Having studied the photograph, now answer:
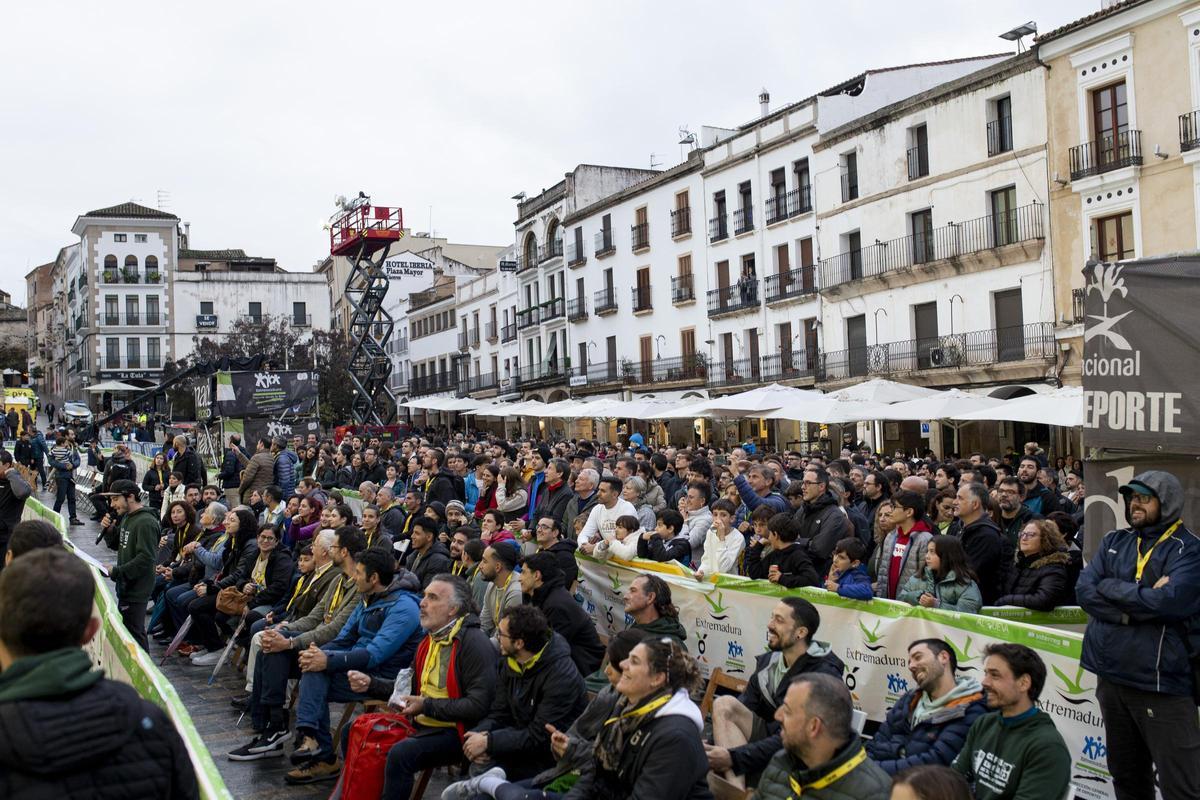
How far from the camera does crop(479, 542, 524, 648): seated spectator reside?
7383 mm

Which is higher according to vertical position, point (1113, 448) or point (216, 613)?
point (1113, 448)

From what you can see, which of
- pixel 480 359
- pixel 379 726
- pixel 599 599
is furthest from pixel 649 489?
pixel 480 359

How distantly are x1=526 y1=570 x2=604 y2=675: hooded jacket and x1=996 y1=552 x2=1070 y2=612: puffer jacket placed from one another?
9.13ft

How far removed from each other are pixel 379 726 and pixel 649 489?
→ 6.52 m

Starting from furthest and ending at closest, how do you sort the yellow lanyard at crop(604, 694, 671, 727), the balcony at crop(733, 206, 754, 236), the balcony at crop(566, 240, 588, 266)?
the balcony at crop(566, 240, 588, 266) → the balcony at crop(733, 206, 754, 236) → the yellow lanyard at crop(604, 694, 671, 727)

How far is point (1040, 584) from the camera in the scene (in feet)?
22.0

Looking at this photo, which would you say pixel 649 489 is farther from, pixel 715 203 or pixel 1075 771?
pixel 715 203

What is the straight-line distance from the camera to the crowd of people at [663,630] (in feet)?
15.0

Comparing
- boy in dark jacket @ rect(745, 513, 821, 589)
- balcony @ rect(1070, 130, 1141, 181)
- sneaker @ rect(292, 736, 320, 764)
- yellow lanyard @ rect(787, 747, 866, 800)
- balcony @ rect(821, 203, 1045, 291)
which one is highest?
balcony @ rect(1070, 130, 1141, 181)

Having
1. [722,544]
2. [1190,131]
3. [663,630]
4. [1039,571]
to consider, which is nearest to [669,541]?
[722,544]

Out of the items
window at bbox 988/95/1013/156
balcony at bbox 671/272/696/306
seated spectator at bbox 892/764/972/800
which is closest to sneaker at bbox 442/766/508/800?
seated spectator at bbox 892/764/972/800

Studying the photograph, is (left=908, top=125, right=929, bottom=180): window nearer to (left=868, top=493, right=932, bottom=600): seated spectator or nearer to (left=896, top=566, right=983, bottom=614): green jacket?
(left=868, top=493, right=932, bottom=600): seated spectator

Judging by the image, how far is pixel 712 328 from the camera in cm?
3947

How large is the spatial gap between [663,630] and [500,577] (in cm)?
146
